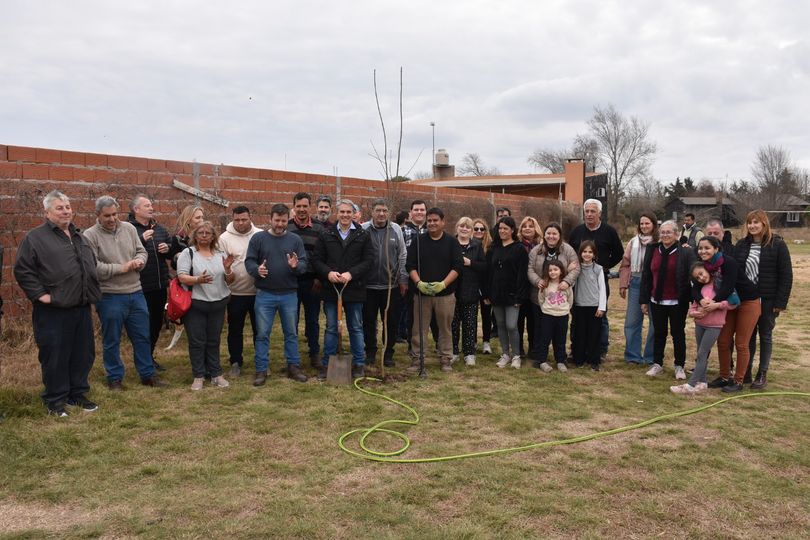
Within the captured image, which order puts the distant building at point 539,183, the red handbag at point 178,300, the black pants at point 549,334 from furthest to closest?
the distant building at point 539,183 < the black pants at point 549,334 < the red handbag at point 178,300

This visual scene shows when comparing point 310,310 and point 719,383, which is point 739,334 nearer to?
point 719,383

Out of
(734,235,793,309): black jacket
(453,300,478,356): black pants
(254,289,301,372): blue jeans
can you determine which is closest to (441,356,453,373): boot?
(453,300,478,356): black pants

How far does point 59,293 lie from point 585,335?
5277mm

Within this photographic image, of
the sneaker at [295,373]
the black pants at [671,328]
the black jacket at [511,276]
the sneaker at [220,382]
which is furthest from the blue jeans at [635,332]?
the sneaker at [220,382]

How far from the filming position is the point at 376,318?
6.50m

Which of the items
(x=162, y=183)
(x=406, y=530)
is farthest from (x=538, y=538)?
(x=162, y=183)

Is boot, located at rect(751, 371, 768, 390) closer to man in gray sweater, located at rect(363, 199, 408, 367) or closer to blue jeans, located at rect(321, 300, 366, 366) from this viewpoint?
man in gray sweater, located at rect(363, 199, 408, 367)

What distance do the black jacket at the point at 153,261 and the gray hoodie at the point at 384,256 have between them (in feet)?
6.96

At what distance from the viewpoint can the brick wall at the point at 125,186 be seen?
6.33 m

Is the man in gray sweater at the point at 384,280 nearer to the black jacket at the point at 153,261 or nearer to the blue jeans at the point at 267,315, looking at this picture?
the blue jeans at the point at 267,315

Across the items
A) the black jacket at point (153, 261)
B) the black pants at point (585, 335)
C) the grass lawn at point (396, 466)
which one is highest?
the black jacket at point (153, 261)

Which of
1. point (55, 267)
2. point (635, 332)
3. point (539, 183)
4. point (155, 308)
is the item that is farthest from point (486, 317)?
point (539, 183)

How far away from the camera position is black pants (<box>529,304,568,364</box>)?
6477 mm

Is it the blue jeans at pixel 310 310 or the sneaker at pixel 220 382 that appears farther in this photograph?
the blue jeans at pixel 310 310
